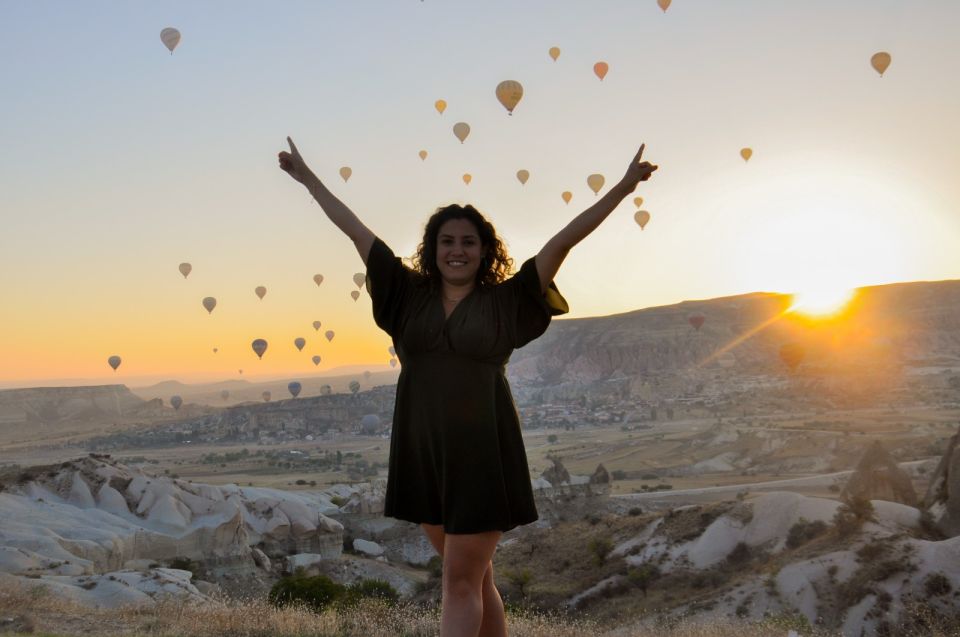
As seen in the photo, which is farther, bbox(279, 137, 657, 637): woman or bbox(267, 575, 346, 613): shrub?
bbox(267, 575, 346, 613): shrub

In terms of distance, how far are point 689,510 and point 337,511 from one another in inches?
855

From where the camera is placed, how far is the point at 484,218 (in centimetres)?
394

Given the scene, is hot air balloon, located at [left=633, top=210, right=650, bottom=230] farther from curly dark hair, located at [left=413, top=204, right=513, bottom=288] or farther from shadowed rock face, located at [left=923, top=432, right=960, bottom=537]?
curly dark hair, located at [left=413, top=204, right=513, bottom=288]

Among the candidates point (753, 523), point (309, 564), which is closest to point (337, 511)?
point (309, 564)

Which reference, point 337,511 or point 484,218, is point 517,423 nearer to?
point 484,218

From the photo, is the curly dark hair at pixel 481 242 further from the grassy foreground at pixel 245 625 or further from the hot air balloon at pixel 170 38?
the hot air balloon at pixel 170 38

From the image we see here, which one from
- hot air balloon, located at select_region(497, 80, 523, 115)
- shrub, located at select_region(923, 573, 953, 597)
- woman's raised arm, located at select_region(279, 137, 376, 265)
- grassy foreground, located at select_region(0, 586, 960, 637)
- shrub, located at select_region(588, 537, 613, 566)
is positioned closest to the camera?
woman's raised arm, located at select_region(279, 137, 376, 265)

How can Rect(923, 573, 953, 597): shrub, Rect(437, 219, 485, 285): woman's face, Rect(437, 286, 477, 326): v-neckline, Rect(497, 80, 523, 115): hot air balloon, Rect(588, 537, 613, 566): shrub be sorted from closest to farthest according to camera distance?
Rect(437, 286, 477, 326): v-neckline < Rect(437, 219, 485, 285): woman's face < Rect(923, 573, 953, 597): shrub < Rect(497, 80, 523, 115): hot air balloon < Rect(588, 537, 613, 566): shrub

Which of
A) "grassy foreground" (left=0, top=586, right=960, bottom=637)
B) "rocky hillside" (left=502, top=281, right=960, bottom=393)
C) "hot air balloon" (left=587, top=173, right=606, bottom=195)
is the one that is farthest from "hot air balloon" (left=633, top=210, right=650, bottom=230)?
"rocky hillside" (left=502, top=281, right=960, bottom=393)

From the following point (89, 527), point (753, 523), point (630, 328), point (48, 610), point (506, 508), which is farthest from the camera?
point (630, 328)

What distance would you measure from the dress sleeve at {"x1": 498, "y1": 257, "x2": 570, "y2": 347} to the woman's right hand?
3.78 feet

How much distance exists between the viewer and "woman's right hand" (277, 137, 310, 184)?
4.19 m

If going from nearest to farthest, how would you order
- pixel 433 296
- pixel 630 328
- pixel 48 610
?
pixel 433 296 → pixel 48 610 → pixel 630 328

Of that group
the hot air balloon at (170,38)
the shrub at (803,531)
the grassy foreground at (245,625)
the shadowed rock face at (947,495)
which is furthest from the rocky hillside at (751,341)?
the grassy foreground at (245,625)
